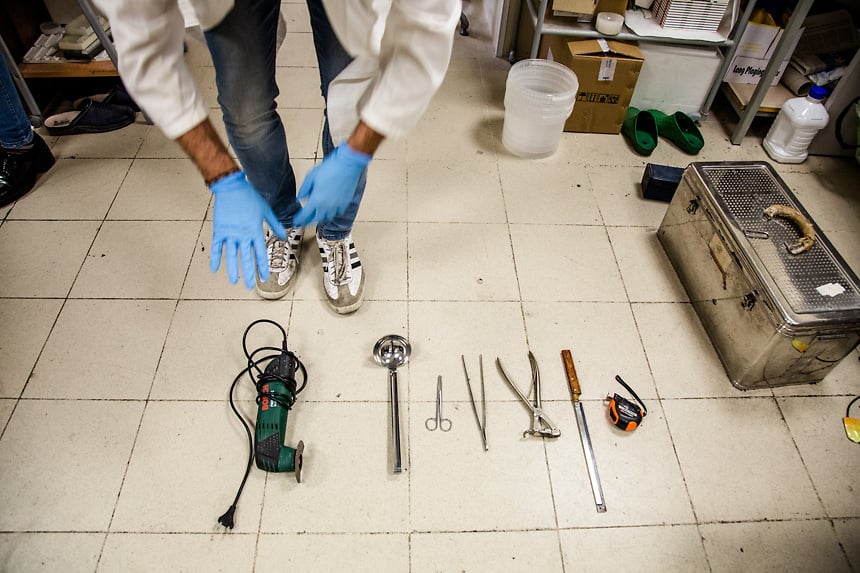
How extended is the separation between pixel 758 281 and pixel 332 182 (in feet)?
3.52

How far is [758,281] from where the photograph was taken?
1295 millimetres

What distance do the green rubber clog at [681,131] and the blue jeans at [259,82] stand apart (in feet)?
4.61

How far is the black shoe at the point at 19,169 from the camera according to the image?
174 centimetres

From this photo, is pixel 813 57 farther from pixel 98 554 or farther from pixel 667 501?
pixel 98 554

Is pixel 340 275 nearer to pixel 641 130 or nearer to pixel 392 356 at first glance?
pixel 392 356

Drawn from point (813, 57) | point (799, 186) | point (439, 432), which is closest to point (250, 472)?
point (439, 432)

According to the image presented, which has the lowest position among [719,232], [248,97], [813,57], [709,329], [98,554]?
[98,554]

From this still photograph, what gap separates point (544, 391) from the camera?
1.38 m

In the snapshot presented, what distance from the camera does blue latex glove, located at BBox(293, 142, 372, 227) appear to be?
103 centimetres

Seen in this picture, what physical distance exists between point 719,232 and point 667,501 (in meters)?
0.74

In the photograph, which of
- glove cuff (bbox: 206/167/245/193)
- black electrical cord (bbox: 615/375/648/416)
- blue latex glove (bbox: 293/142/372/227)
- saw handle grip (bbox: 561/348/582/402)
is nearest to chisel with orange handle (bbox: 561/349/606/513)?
saw handle grip (bbox: 561/348/582/402)

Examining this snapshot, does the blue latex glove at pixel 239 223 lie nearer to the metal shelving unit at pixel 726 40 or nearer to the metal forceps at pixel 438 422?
the metal forceps at pixel 438 422

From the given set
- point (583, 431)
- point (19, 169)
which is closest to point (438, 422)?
point (583, 431)

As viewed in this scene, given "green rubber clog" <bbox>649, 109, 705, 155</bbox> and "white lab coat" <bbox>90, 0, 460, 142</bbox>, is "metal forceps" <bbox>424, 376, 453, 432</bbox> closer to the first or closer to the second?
"white lab coat" <bbox>90, 0, 460, 142</bbox>
